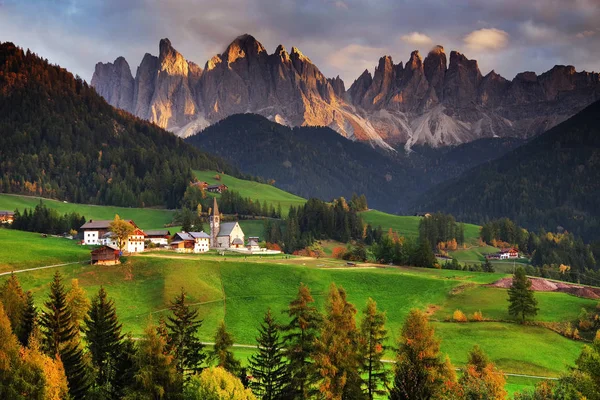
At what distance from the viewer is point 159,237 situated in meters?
153

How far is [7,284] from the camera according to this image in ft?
194

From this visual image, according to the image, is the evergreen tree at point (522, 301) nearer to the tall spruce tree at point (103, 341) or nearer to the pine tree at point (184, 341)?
the pine tree at point (184, 341)

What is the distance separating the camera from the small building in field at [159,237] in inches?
5856

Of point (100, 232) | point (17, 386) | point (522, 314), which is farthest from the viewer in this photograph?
point (100, 232)

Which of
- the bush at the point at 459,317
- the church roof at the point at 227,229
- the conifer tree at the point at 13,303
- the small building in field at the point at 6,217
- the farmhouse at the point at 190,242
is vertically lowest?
the bush at the point at 459,317

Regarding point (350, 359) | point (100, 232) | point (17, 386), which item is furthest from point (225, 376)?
point (100, 232)

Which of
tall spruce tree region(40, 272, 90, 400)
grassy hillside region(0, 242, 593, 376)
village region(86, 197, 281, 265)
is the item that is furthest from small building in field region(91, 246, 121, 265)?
tall spruce tree region(40, 272, 90, 400)

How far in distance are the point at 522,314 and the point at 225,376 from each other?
67.9 m

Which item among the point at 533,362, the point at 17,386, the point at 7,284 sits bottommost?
the point at 533,362

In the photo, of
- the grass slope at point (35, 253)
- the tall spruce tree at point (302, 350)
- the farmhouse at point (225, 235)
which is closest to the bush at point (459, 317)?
the tall spruce tree at point (302, 350)

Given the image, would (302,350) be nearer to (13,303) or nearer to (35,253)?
(13,303)

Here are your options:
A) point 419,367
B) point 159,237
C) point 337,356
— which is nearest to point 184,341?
point 337,356

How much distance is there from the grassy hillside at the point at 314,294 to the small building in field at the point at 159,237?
2759 centimetres

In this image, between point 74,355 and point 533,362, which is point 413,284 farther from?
point 74,355
